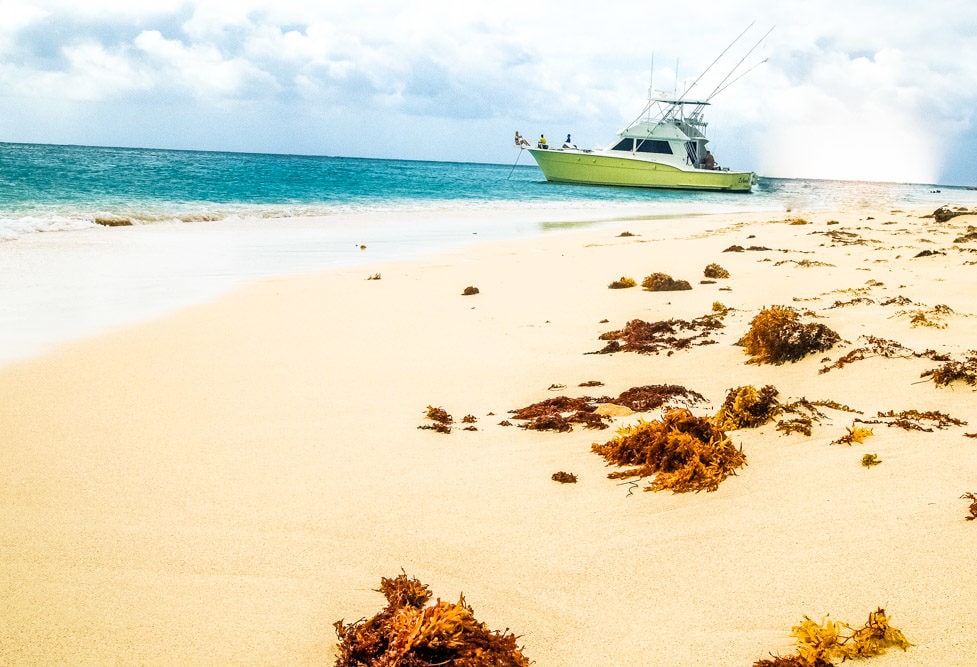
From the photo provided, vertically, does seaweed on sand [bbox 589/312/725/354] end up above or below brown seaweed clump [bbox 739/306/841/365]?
below

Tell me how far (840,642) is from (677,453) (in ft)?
4.79

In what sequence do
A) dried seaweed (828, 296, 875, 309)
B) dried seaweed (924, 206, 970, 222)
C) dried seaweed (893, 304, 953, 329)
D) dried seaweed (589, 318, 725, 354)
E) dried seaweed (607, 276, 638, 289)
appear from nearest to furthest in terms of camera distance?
dried seaweed (893, 304, 953, 329) → dried seaweed (589, 318, 725, 354) → dried seaweed (828, 296, 875, 309) → dried seaweed (607, 276, 638, 289) → dried seaweed (924, 206, 970, 222)

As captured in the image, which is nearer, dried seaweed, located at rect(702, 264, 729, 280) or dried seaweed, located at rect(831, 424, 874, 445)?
dried seaweed, located at rect(831, 424, 874, 445)

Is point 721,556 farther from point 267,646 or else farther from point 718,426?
point 267,646

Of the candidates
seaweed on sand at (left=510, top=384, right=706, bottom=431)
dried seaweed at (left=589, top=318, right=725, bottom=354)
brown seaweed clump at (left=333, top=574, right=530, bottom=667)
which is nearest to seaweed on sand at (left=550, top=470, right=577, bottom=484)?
seaweed on sand at (left=510, top=384, right=706, bottom=431)

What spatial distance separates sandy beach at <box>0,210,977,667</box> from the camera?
2.41m

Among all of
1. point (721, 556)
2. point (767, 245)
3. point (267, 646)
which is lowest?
point (267, 646)

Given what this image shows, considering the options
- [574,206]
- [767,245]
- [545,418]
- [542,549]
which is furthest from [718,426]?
[574,206]

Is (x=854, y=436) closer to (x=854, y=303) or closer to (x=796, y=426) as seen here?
(x=796, y=426)

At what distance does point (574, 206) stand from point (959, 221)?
52.9 ft

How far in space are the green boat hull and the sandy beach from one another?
36.3m

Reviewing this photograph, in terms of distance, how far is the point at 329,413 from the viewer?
184 inches

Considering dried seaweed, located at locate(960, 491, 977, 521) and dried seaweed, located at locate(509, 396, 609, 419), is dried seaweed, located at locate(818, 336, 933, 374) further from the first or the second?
dried seaweed, located at locate(960, 491, 977, 521)

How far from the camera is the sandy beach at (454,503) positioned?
241cm
